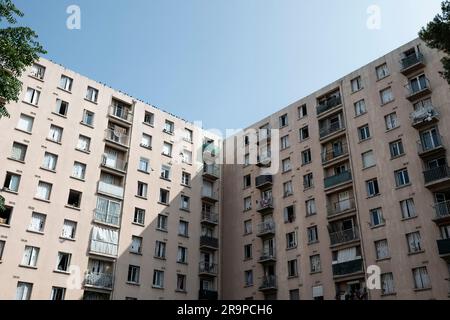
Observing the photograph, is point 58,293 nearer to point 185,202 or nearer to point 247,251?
point 185,202

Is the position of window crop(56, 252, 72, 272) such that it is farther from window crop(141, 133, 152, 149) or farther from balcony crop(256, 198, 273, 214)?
balcony crop(256, 198, 273, 214)

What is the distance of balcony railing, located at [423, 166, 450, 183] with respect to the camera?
38128 millimetres

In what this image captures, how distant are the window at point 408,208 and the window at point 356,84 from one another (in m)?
14.0

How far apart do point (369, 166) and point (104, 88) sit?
2896cm

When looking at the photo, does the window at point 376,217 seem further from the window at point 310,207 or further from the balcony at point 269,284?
the balcony at point 269,284

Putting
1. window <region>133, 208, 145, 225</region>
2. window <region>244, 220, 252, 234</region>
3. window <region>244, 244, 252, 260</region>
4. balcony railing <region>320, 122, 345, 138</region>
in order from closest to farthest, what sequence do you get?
window <region>133, 208, 145, 225</region>
balcony railing <region>320, 122, 345, 138</region>
window <region>244, 244, 252, 260</region>
window <region>244, 220, 252, 234</region>

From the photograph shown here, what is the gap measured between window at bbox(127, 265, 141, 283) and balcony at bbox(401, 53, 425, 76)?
31859mm

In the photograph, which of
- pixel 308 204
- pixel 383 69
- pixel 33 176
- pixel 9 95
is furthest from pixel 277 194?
pixel 9 95

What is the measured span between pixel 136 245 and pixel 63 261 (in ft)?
25.1

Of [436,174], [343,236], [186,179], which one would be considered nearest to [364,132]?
[436,174]

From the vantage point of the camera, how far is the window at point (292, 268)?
46059 mm

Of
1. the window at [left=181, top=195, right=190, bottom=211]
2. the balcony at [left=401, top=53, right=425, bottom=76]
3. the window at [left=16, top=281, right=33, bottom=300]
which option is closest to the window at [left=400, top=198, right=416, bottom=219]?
the balcony at [left=401, top=53, right=425, bottom=76]
